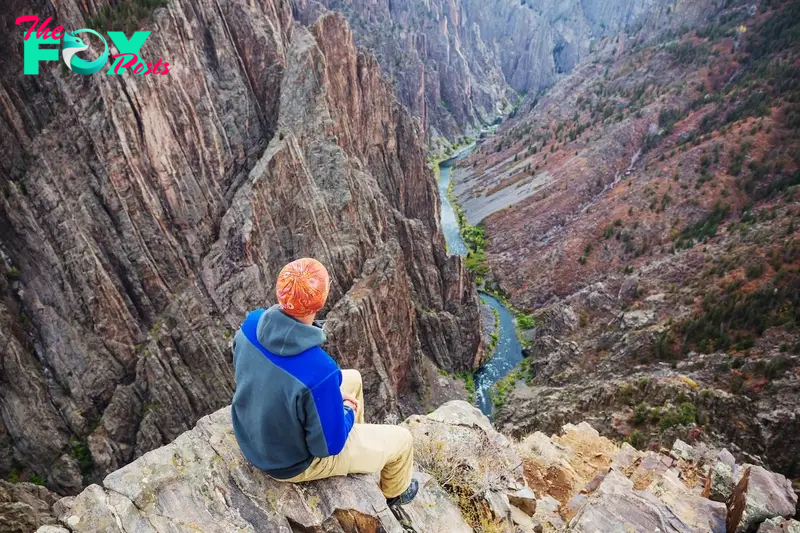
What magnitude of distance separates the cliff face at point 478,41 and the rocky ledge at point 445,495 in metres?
76.7

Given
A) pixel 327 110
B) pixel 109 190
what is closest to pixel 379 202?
pixel 327 110

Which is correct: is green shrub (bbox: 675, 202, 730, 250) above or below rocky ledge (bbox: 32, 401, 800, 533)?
below

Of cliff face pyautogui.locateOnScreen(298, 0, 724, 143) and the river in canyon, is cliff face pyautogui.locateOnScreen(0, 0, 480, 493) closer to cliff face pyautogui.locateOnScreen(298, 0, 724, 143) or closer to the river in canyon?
the river in canyon

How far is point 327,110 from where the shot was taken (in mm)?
29922

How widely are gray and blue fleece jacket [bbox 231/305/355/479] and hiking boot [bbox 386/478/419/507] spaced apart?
1.66 m

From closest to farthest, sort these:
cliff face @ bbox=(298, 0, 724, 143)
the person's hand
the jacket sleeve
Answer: the jacket sleeve, the person's hand, cliff face @ bbox=(298, 0, 724, 143)

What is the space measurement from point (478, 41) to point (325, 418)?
178590mm

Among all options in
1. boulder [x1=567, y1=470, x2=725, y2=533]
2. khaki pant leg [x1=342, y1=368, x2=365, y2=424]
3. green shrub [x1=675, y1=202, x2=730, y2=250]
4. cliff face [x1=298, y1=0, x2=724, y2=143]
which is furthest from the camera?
Answer: cliff face [x1=298, y1=0, x2=724, y2=143]

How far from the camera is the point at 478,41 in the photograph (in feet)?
525

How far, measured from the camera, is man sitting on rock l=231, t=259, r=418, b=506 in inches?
161

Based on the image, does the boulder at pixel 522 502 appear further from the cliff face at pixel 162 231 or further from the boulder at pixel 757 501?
the cliff face at pixel 162 231

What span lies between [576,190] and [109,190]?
6284 centimetres

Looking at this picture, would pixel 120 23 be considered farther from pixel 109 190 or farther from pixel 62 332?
pixel 62 332

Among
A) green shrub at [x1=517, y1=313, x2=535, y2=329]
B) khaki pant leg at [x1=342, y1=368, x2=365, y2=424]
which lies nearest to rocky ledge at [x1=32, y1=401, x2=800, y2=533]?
khaki pant leg at [x1=342, y1=368, x2=365, y2=424]
